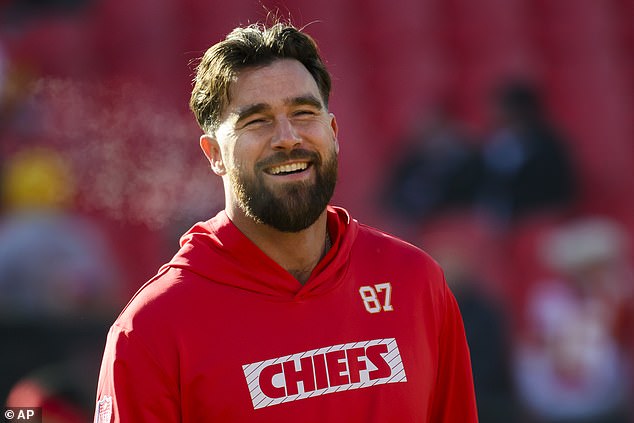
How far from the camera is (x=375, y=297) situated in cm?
205

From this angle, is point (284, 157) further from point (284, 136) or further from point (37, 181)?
point (37, 181)

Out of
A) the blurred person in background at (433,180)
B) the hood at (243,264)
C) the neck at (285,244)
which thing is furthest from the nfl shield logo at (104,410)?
the blurred person in background at (433,180)

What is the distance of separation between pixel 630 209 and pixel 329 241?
3717 millimetres

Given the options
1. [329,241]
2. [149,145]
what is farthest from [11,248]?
[329,241]

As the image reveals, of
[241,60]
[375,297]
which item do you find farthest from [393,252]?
[241,60]

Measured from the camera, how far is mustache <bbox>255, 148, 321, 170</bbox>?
1.96 metres

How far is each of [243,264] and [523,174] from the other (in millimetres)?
3657

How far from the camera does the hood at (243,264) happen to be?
198cm

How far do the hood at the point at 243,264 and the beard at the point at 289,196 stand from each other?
0.07 meters

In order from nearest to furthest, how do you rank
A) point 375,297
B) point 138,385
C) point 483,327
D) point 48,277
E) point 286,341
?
point 138,385 < point 286,341 < point 375,297 < point 483,327 < point 48,277

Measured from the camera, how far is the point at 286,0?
5.93m

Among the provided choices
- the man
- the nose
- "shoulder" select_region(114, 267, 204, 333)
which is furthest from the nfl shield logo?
the nose

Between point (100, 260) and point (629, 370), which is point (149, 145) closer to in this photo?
point (100, 260)

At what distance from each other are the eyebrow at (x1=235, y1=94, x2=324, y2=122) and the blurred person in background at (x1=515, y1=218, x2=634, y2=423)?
338cm
